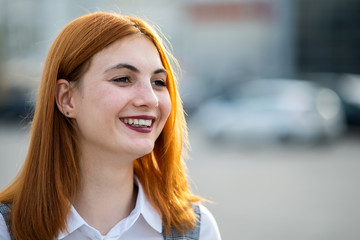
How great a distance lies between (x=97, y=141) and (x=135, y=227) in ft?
1.27

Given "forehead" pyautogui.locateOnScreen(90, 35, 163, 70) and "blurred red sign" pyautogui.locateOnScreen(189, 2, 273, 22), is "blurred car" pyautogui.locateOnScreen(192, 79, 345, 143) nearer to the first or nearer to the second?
"forehead" pyautogui.locateOnScreen(90, 35, 163, 70)

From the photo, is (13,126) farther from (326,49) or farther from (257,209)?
(326,49)

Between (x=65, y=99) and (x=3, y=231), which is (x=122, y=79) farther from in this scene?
(x=3, y=231)

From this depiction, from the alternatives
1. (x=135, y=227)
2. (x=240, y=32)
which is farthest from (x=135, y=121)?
(x=240, y=32)

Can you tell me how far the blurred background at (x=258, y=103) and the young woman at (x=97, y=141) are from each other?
48 cm

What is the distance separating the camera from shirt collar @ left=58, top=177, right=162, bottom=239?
5.95ft

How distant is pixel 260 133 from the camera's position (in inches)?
475

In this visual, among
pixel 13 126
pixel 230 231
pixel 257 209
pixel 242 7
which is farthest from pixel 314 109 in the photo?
pixel 242 7

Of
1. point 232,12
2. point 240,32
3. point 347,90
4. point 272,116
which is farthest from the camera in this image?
point 240,32

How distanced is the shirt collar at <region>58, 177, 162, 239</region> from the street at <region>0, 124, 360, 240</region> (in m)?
2.32

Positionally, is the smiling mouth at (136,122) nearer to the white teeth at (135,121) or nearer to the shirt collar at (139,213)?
the white teeth at (135,121)

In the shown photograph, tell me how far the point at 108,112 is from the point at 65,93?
23 cm

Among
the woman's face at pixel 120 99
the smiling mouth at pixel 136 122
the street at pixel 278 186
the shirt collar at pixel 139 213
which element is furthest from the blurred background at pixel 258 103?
the smiling mouth at pixel 136 122

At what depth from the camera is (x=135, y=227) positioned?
1.92 m
